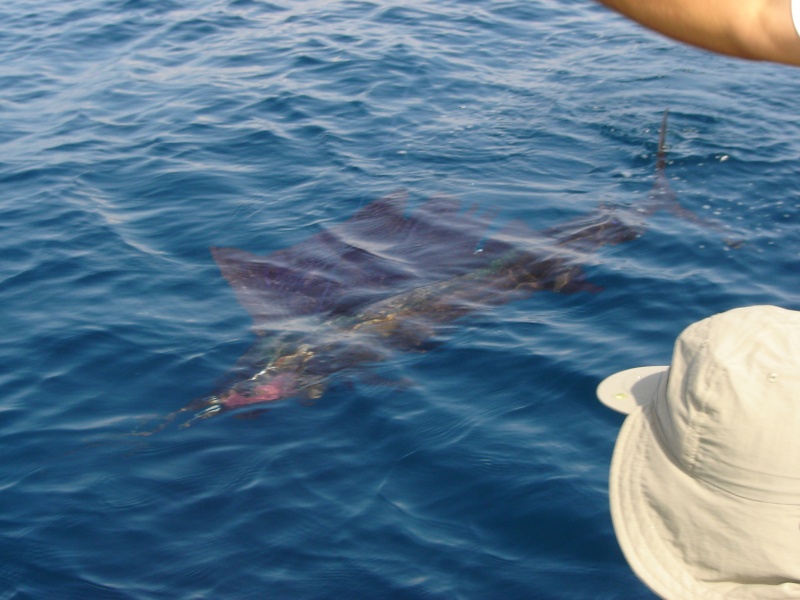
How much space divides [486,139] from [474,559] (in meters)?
5.60

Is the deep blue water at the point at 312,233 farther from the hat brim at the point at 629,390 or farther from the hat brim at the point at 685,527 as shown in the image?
the hat brim at the point at 685,527

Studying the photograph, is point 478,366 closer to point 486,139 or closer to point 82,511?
point 82,511

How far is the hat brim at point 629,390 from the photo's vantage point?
3143mm

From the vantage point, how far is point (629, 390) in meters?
3.28

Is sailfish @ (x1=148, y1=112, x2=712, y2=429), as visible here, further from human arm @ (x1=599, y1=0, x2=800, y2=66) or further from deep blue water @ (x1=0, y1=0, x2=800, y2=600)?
human arm @ (x1=599, y1=0, x2=800, y2=66)

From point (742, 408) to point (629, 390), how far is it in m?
1.00

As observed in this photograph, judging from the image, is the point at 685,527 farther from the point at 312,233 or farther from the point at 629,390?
the point at 312,233

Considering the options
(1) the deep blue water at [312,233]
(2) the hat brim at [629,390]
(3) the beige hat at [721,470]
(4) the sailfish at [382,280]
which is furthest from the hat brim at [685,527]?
(4) the sailfish at [382,280]

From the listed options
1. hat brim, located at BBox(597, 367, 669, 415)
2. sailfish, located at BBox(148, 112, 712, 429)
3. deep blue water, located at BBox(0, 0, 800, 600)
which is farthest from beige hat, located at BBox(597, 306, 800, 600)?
sailfish, located at BBox(148, 112, 712, 429)

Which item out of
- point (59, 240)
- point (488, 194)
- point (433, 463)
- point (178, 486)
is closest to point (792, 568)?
point (433, 463)

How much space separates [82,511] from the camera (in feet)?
14.3

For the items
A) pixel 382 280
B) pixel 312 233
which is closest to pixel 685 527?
pixel 382 280

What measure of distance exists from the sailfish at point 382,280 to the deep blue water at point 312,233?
17 cm

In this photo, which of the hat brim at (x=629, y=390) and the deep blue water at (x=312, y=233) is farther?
the deep blue water at (x=312, y=233)
